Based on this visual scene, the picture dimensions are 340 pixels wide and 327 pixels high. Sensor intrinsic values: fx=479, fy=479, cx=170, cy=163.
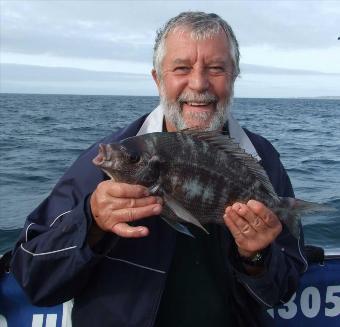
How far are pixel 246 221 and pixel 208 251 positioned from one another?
0.53 m

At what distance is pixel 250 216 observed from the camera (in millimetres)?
2652

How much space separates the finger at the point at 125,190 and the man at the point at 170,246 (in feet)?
0.09

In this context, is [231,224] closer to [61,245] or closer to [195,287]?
[195,287]

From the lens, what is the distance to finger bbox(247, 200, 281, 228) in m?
2.63

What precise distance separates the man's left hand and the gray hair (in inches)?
42.6

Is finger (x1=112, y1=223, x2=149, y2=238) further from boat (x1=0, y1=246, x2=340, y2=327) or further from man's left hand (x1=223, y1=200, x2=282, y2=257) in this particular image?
boat (x1=0, y1=246, x2=340, y2=327)

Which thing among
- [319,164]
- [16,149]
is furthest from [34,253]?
[16,149]

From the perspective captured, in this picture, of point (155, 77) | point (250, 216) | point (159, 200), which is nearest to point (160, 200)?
point (159, 200)

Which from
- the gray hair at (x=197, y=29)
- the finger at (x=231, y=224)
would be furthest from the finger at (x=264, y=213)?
the gray hair at (x=197, y=29)

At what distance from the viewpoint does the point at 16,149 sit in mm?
19953

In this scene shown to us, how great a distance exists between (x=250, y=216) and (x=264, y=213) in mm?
79

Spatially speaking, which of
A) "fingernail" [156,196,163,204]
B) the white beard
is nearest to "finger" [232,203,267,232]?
"fingernail" [156,196,163,204]

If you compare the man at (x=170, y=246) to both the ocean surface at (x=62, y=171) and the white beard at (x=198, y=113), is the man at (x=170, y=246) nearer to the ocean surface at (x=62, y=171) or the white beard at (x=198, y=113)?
the white beard at (x=198, y=113)

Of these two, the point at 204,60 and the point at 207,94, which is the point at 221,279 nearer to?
the point at 207,94
